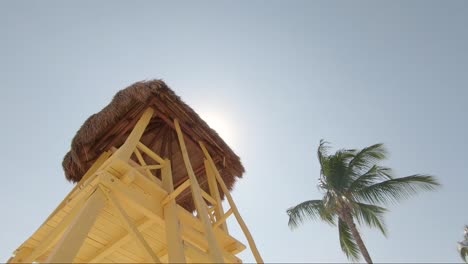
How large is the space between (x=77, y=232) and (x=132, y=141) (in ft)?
5.69

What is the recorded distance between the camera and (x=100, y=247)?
4.35 meters

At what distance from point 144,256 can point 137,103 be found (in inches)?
109

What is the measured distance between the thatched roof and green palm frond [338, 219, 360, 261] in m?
7.07

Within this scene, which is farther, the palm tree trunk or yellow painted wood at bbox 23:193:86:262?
the palm tree trunk

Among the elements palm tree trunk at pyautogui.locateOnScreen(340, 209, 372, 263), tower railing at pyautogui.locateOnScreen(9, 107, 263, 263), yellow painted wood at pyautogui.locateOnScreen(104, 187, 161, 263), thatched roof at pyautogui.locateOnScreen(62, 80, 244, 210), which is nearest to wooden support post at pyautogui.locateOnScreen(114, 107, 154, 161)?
tower railing at pyautogui.locateOnScreen(9, 107, 263, 263)

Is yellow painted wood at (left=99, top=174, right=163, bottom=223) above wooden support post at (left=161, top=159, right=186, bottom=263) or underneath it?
above

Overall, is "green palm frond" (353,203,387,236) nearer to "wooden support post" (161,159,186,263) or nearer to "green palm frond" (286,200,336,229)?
"green palm frond" (286,200,336,229)

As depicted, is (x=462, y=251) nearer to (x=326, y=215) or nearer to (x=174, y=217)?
(x=326, y=215)

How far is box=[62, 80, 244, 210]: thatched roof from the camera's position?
5.19m

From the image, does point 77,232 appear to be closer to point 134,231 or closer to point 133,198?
point 134,231

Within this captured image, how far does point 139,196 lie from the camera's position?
3557 millimetres

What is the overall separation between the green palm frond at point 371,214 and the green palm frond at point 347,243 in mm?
784

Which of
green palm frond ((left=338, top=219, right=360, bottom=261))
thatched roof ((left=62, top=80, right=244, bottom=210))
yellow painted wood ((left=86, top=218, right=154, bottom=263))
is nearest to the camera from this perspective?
yellow painted wood ((left=86, top=218, right=154, bottom=263))

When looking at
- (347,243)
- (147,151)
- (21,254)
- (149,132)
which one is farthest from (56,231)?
(347,243)
